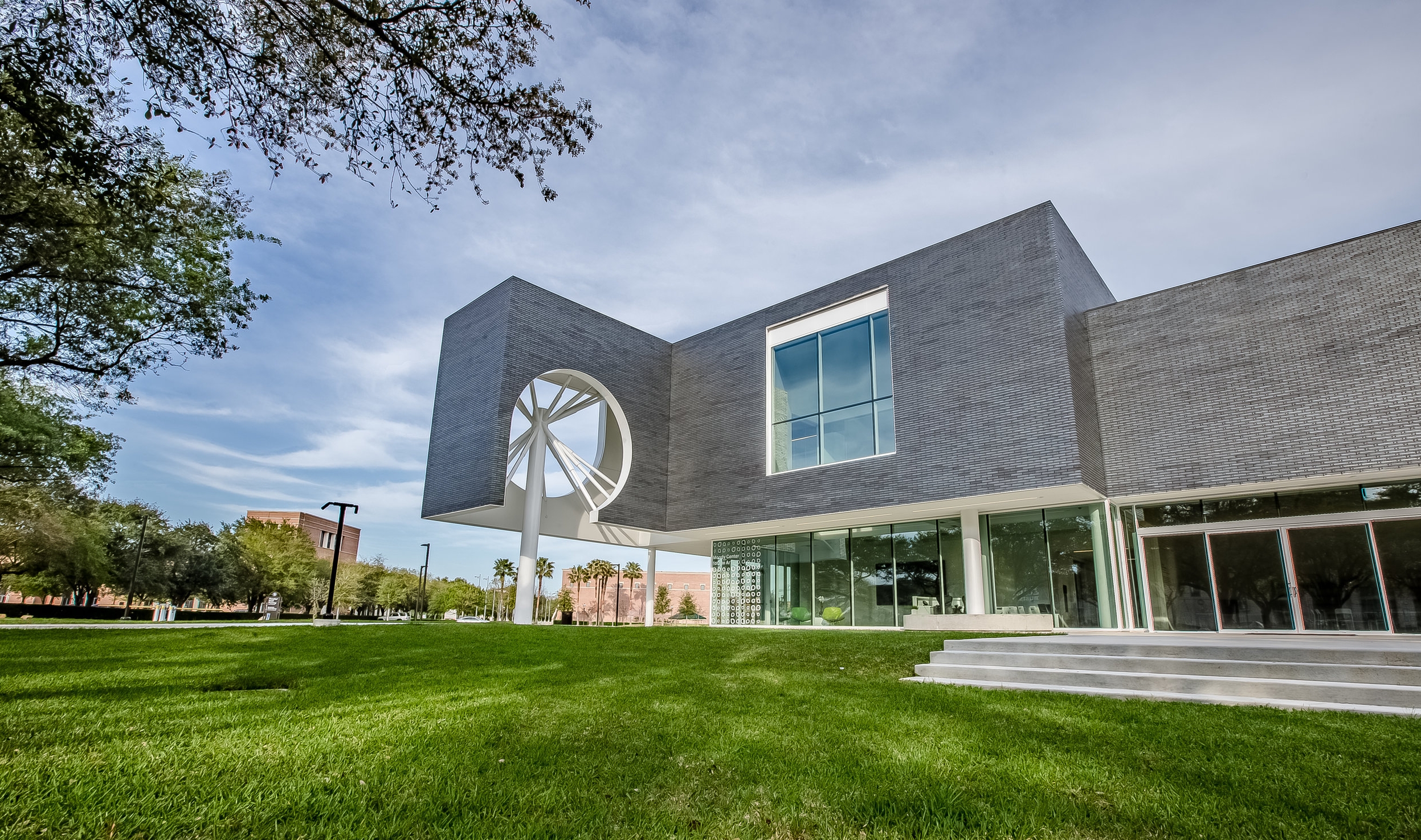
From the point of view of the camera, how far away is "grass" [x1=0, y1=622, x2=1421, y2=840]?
104 inches

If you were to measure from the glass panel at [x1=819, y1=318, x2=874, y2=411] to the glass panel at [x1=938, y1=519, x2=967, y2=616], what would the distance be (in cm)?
430

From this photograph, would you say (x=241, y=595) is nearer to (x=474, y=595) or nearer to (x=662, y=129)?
(x=474, y=595)

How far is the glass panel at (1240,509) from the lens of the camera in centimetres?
1575

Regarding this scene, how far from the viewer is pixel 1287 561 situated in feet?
50.4

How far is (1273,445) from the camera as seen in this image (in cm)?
1497

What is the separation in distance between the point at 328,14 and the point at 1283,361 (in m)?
18.1

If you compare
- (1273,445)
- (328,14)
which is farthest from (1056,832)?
(1273,445)

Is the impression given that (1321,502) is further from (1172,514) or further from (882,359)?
(882,359)

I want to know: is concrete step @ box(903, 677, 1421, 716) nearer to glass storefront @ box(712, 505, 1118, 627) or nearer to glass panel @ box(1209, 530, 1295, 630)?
glass storefront @ box(712, 505, 1118, 627)

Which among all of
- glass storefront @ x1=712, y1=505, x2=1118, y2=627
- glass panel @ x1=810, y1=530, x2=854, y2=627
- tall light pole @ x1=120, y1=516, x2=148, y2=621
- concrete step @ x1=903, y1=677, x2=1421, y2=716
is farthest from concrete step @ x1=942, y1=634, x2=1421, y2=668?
tall light pole @ x1=120, y1=516, x2=148, y2=621

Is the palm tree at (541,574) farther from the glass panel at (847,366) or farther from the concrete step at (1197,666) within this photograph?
the concrete step at (1197,666)

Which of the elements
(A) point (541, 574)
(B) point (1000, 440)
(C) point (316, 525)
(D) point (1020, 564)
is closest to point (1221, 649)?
(B) point (1000, 440)

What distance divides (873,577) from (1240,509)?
9286 millimetres

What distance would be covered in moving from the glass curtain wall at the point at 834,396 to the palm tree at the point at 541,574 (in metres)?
49.8
